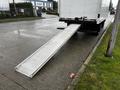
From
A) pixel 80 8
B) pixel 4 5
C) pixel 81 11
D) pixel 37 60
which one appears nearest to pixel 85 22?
pixel 81 11

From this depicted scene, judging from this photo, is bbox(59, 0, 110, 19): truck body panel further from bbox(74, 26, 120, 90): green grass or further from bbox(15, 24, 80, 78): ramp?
bbox(74, 26, 120, 90): green grass

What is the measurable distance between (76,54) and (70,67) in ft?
4.70

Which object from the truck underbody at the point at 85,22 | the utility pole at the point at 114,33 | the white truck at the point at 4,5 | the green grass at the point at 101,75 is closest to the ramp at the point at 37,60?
the green grass at the point at 101,75

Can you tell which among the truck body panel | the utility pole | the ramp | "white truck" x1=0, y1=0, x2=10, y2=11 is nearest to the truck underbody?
the truck body panel

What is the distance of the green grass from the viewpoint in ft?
11.4

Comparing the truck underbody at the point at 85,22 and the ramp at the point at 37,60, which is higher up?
the truck underbody at the point at 85,22

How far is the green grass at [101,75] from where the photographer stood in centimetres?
347

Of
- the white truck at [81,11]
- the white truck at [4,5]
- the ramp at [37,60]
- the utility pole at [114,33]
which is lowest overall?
the ramp at [37,60]

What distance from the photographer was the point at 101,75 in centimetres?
404

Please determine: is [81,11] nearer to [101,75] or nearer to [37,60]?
[37,60]

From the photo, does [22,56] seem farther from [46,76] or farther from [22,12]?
[22,12]

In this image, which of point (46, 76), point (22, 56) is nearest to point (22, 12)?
point (22, 56)

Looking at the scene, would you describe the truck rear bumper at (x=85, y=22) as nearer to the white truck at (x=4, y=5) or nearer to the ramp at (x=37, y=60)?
the ramp at (x=37, y=60)

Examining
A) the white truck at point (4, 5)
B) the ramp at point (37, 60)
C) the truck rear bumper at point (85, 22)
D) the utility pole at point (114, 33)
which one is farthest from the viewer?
the white truck at point (4, 5)
